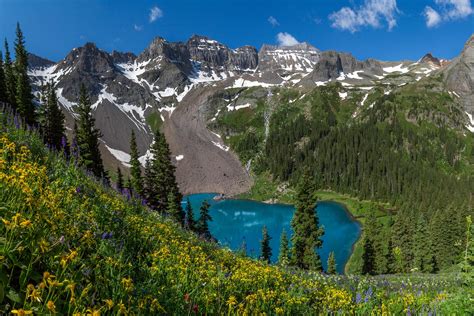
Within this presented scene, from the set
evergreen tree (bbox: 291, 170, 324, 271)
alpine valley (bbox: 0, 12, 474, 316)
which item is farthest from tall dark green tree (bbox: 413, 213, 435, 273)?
evergreen tree (bbox: 291, 170, 324, 271)

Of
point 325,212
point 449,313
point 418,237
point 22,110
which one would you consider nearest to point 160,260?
point 449,313

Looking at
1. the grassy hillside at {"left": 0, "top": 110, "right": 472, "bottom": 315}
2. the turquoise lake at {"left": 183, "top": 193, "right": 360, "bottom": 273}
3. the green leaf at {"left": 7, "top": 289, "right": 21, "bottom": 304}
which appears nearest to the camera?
the green leaf at {"left": 7, "top": 289, "right": 21, "bottom": 304}

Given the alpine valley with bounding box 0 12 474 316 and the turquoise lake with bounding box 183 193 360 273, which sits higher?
the alpine valley with bounding box 0 12 474 316

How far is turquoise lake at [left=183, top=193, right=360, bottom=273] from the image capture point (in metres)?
89.1

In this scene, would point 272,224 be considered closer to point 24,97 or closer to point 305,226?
point 305,226

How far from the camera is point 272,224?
11688 cm

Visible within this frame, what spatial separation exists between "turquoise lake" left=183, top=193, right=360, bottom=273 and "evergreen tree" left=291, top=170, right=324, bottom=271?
27110mm

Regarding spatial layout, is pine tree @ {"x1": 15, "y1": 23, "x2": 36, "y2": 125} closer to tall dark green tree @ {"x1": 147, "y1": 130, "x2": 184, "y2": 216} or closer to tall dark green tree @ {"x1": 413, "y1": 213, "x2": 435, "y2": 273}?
tall dark green tree @ {"x1": 147, "y1": 130, "x2": 184, "y2": 216}

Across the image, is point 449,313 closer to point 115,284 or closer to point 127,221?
point 115,284

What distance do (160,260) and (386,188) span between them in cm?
18544

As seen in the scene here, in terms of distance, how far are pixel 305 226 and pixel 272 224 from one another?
74663 mm

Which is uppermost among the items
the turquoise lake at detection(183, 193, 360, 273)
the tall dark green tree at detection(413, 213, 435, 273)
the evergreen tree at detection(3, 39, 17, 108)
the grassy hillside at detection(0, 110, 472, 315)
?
the evergreen tree at detection(3, 39, 17, 108)

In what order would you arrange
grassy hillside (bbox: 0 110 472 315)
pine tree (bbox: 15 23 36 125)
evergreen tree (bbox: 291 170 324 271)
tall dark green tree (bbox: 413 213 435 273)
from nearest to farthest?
grassy hillside (bbox: 0 110 472 315) → evergreen tree (bbox: 291 170 324 271) → pine tree (bbox: 15 23 36 125) → tall dark green tree (bbox: 413 213 435 273)

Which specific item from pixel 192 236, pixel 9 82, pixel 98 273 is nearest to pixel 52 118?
pixel 9 82
